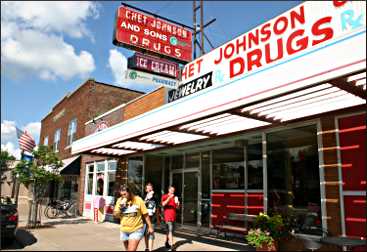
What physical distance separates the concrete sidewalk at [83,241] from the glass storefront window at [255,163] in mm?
1702

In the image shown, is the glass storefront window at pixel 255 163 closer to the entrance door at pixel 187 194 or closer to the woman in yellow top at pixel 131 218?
the entrance door at pixel 187 194

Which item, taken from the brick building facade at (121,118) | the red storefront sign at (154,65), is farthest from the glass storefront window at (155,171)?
the red storefront sign at (154,65)

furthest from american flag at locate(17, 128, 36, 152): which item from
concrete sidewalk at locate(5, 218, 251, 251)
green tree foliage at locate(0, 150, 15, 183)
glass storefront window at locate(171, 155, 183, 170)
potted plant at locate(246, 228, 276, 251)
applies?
green tree foliage at locate(0, 150, 15, 183)

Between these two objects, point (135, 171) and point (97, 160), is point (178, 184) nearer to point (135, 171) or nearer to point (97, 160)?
point (135, 171)

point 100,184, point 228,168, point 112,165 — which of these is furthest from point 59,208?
point 228,168

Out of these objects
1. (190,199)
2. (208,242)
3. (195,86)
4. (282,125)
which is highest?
(195,86)

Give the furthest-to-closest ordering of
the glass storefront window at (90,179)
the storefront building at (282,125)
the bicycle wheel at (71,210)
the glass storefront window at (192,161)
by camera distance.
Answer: the bicycle wheel at (71,210)
the glass storefront window at (90,179)
the glass storefront window at (192,161)
the storefront building at (282,125)

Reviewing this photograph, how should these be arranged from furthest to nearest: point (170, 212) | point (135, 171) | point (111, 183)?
1. point (111, 183)
2. point (135, 171)
3. point (170, 212)

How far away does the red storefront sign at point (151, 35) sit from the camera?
38.3ft

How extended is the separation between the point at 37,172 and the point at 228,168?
22.5 feet

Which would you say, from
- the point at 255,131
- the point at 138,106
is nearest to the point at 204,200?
the point at 255,131

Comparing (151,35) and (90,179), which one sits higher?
(151,35)

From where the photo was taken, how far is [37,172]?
12836 mm

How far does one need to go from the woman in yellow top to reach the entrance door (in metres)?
6.30
